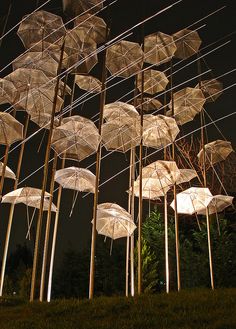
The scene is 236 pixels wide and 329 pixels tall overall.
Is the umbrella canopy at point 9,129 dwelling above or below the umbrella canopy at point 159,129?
below

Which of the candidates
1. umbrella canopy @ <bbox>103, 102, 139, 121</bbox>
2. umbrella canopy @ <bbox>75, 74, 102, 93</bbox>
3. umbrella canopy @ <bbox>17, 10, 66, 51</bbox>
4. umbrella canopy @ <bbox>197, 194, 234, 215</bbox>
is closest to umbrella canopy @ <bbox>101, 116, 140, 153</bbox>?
umbrella canopy @ <bbox>103, 102, 139, 121</bbox>

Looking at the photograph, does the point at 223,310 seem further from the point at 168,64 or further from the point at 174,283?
the point at 174,283

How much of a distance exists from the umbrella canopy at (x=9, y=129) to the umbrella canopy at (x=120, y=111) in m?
1.72

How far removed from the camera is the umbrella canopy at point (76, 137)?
26.8ft

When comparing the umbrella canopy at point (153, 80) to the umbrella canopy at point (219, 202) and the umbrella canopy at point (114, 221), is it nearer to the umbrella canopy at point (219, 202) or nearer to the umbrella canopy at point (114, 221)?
the umbrella canopy at point (219, 202)

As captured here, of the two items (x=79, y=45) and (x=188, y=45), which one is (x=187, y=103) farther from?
(x=79, y=45)

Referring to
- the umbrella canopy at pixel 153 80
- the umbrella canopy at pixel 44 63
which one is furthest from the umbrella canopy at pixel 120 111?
the umbrella canopy at pixel 153 80

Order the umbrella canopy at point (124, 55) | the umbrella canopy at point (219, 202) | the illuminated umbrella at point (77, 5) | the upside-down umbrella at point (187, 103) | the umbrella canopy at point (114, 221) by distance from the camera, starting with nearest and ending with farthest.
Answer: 1. the illuminated umbrella at point (77, 5)
2. the umbrella canopy at point (114, 221)
3. the umbrella canopy at point (124, 55)
4. the umbrella canopy at point (219, 202)
5. the upside-down umbrella at point (187, 103)

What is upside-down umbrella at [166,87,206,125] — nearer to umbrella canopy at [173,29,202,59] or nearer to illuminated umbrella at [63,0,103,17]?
umbrella canopy at [173,29,202,59]

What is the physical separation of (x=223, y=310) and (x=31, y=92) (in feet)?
17.7

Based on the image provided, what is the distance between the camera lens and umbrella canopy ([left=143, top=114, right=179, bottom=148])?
9.15 metres

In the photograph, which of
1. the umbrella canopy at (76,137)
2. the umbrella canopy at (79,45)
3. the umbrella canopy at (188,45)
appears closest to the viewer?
the umbrella canopy at (76,137)

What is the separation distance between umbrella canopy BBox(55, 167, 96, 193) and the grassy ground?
3030 millimetres

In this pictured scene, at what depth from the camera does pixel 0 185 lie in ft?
26.3
